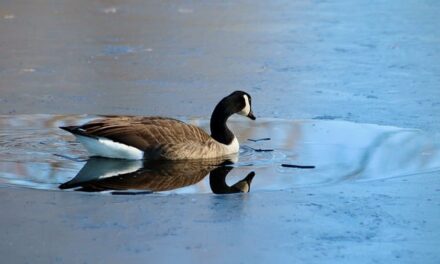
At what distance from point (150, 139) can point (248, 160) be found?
0.75 m

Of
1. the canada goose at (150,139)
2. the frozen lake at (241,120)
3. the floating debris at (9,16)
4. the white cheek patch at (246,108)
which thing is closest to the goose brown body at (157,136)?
the canada goose at (150,139)

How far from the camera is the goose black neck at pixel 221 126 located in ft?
28.9

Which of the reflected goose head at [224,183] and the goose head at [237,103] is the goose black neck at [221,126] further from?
the reflected goose head at [224,183]

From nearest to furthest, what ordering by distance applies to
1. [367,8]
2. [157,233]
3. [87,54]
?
[157,233] → [87,54] → [367,8]

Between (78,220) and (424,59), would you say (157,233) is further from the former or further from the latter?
(424,59)

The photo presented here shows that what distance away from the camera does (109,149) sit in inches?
335

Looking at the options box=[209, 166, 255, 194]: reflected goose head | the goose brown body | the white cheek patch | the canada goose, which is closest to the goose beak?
the white cheek patch

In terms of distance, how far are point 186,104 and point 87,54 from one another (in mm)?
2214

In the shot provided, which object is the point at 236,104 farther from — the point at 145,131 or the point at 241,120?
the point at 241,120

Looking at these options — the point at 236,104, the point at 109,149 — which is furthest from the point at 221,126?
the point at 109,149

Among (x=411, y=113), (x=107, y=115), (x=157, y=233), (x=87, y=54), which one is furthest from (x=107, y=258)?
(x=87, y=54)

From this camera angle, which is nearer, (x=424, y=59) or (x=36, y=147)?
(x=36, y=147)

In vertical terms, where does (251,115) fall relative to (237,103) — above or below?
below

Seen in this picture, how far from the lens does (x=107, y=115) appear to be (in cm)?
970
